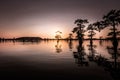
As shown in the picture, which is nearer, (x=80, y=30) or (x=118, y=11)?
(x=118, y=11)

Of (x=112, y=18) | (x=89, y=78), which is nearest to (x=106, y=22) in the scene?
(x=112, y=18)

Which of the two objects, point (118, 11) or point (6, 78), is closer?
point (6, 78)

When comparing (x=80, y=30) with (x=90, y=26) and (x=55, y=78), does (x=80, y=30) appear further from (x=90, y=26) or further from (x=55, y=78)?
(x=55, y=78)

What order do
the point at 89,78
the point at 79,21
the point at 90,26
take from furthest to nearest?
the point at 90,26 < the point at 79,21 < the point at 89,78

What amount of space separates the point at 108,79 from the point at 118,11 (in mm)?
37377

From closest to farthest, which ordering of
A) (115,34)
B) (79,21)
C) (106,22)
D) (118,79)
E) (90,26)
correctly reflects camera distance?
1. (118,79)
2. (115,34)
3. (106,22)
4. (79,21)
5. (90,26)

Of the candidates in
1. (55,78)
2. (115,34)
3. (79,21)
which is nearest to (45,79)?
(55,78)

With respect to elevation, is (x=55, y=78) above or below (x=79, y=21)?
below

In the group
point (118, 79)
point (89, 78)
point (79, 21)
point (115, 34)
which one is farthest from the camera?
point (79, 21)

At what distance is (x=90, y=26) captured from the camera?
8462 cm

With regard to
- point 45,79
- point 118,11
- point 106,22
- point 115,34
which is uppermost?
point 118,11

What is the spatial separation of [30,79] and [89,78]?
4692mm

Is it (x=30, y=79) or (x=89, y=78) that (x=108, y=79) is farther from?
(x=30, y=79)

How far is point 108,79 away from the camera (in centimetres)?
1246
